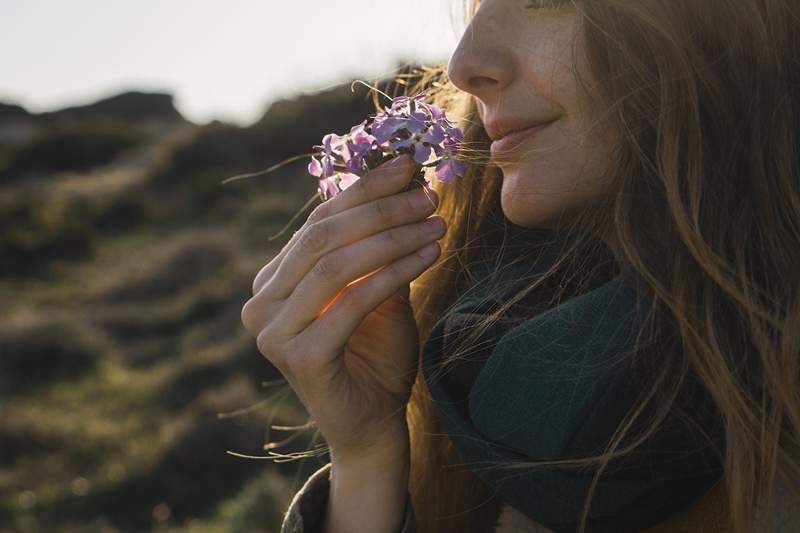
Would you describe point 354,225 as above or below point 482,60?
below

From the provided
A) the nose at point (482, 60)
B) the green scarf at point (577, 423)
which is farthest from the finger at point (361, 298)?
the nose at point (482, 60)

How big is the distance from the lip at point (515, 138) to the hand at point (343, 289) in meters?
0.18

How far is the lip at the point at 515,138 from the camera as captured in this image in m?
1.66

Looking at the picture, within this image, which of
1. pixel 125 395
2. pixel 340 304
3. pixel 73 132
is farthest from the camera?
pixel 73 132

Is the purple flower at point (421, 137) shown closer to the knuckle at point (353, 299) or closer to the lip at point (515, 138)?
the lip at point (515, 138)

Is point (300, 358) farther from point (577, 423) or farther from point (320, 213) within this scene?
point (577, 423)

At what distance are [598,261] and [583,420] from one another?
1.27 feet

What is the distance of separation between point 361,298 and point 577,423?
1.70 feet

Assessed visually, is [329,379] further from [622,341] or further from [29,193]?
[29,193]

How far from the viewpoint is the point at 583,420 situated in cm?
144

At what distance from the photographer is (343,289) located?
1768 millimetres

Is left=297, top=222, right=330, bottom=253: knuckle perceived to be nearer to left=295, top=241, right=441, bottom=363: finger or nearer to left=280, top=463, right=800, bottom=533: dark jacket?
left=295, top=241, right=441, bottom=363: finger

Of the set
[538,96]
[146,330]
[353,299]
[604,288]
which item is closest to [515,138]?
[538,96]

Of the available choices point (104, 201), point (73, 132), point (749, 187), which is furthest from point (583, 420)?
point (73, 132)
